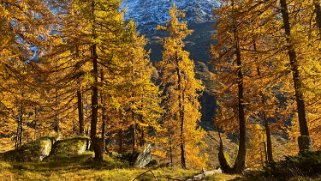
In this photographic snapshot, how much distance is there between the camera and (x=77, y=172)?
15.4 metres

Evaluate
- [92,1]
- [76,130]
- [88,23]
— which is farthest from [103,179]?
[76,130]

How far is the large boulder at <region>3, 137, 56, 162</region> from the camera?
18013 mm

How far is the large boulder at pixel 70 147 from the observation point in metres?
19.1

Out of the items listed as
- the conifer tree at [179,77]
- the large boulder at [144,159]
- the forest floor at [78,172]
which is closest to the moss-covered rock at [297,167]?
the forest floor at [78,172]

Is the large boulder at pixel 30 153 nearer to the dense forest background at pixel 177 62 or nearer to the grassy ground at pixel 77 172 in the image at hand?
the grassy ground at pixel 77 172

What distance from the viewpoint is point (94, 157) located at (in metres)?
18.5

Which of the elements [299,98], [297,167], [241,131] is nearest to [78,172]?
[241,131]

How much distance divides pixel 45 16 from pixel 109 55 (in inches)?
157

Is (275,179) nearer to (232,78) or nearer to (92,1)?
(232,78)

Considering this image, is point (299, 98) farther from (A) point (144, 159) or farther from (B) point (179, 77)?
Answer: (B) point (179, 77)

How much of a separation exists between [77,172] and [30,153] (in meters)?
4.60

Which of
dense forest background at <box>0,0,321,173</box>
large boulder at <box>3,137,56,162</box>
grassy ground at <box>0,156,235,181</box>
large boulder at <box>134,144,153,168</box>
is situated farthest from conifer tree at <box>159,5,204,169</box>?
large boulder at <box>3,137,56,162</box>

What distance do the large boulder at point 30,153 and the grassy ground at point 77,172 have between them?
4.15 feet

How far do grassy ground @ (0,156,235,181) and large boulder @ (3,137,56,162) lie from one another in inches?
49.8
